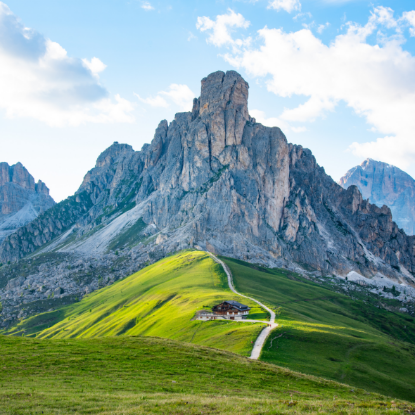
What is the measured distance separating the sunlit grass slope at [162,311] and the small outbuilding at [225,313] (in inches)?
128

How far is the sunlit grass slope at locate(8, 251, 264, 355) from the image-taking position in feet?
218

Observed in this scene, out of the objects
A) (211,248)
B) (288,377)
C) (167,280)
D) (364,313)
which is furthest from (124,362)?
(211,248)

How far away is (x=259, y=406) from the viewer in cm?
2331

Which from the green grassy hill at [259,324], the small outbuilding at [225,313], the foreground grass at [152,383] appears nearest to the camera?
the foreground grass at [152,383]

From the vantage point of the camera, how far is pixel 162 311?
325ft

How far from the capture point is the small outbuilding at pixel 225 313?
76.9 metres

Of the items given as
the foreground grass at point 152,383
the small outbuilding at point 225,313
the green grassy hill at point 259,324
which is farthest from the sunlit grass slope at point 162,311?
the foreground grass at point 152,383

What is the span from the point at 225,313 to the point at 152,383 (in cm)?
4635

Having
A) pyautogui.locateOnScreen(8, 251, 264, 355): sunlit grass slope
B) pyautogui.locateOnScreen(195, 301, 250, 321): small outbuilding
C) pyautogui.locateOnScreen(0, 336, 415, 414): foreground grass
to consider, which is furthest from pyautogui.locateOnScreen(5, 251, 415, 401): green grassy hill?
pyautogui.locateOnScreen(0, 336, 415, 414): foreground grass

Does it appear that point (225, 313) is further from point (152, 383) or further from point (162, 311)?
point (152, 383)

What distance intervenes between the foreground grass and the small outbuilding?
27.3 meters

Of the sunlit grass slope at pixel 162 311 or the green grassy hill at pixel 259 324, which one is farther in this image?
the sunlit grass slope at pixel 162 311

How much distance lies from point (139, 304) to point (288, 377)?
292 feet

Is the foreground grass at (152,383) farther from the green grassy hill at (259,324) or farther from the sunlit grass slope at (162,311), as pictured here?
the sunlit grass slope at (162,311)
